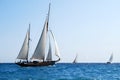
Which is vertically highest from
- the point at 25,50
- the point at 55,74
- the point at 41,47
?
the point at 41,47

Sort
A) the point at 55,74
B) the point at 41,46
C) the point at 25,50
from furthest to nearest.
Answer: the point at 25,50 → the point at 41,46 → the point at 55,74

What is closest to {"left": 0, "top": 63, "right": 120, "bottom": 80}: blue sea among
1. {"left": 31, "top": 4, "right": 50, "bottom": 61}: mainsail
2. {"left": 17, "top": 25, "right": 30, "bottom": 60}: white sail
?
{"left": 31, "top": 4, "right": 50, "bottom": 61}: mainsail

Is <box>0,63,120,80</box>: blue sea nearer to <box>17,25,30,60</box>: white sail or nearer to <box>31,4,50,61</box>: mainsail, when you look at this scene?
<box>31,4,50,61</box>: mainsail

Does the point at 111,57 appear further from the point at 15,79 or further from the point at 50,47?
the point at 15,79

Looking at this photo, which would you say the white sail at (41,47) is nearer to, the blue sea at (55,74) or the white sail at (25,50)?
the blue sea at (55,74)

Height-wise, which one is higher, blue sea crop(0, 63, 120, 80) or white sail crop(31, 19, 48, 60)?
white sail crop(31, 19, 48, 60)

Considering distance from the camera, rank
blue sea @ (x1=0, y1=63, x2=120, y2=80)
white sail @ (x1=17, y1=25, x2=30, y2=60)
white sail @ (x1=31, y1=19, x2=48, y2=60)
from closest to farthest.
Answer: blue sea @ (x1=0, y1=63, x2=120, y2=80)
white sail @ (x1=31, y1=19, x2=48, y2=60)
white sail @ (x1=17, y1=25, x2=30, y2=60)

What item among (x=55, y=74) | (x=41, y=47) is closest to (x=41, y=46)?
(x=41, y=47)

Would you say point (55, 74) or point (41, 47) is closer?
point (55, 74)

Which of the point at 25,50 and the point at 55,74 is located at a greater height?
the point at 25,50

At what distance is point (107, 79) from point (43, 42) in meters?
31.5

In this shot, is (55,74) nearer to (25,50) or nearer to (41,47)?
(41,47)

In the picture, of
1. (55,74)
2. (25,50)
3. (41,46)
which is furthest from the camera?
(25,50)

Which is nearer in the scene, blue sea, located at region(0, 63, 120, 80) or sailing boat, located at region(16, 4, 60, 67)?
blue sea, located at region(0, 63, 120, 80)
